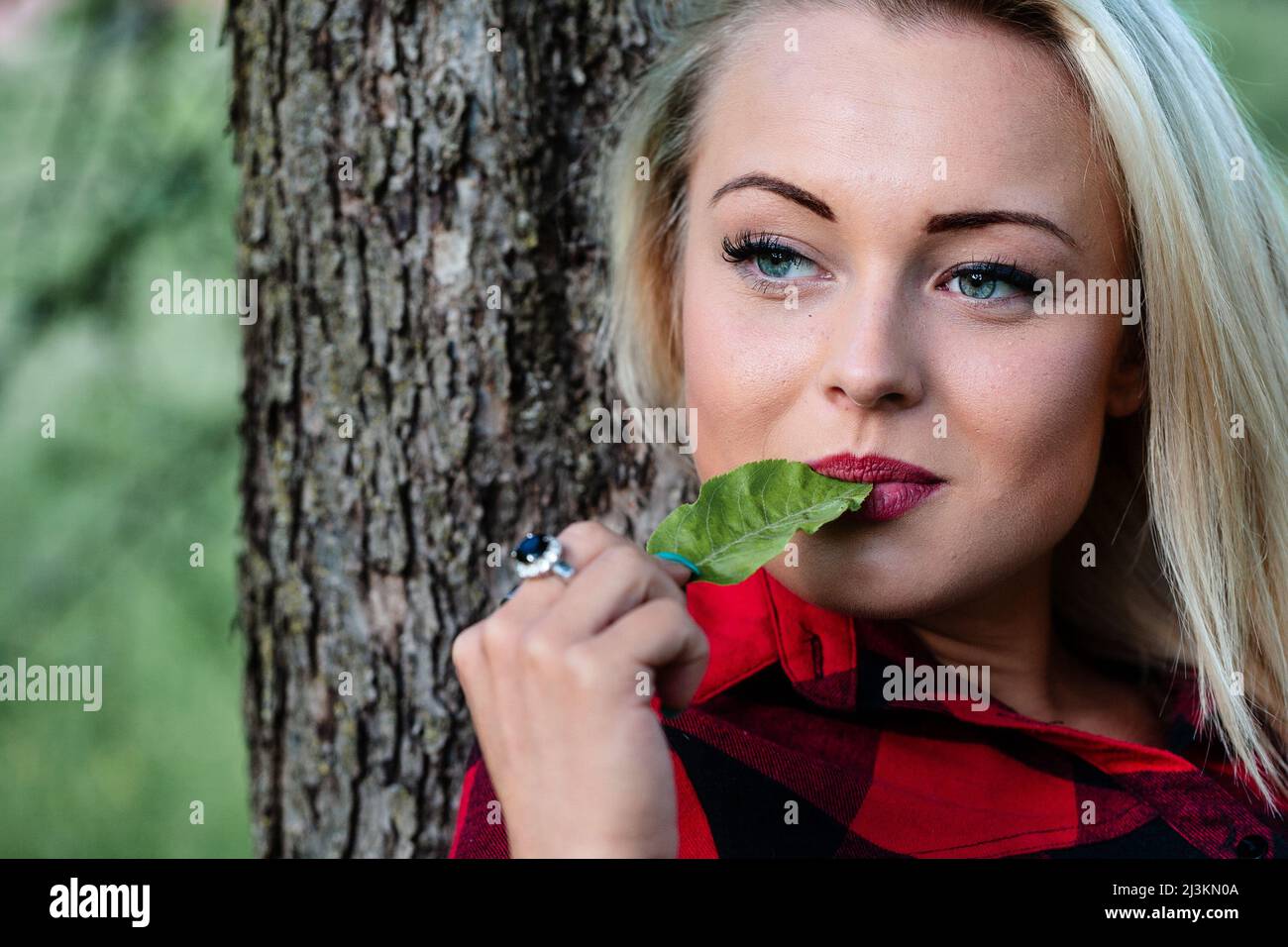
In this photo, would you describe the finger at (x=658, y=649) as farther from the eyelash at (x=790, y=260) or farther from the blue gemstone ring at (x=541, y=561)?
the eyelash at (x=790, y=260)

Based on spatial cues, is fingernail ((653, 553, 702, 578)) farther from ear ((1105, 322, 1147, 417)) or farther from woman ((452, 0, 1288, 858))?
ear ((1105, 322, 1147, 417))

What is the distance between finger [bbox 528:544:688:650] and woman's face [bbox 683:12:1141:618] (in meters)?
0.32

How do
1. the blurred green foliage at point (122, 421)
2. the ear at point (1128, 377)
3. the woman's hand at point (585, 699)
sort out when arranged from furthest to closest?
the blurred green foliage at point (122, 421) → the ear at point (1128, 377) → the woman's hand at point (585, 699)

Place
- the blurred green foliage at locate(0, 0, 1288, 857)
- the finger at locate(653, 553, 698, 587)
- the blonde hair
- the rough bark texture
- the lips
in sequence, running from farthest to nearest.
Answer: the blurred green foliage at locate(0, 0, 1288, 857), the rough bark texture, the blonde hair, the lips, the finger at locate(653, 553, 698, 587)

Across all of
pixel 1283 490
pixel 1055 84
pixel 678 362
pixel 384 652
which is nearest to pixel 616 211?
pixel 678 362

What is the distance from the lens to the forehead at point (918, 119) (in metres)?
1.53

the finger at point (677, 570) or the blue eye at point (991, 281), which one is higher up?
the blue eye at point (991, 281)

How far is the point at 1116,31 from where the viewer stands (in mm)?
1641

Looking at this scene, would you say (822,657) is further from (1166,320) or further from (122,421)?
(122,421)

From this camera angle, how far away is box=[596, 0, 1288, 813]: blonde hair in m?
1.65

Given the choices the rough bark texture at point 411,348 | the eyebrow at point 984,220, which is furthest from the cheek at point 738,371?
the rough bark texture at point 411,348

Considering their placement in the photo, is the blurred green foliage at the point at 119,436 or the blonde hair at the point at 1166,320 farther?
the blurred green foliage at the point at 119,436

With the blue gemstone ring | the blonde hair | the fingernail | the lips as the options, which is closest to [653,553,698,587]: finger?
the fingernail
